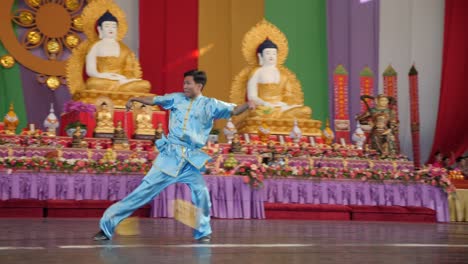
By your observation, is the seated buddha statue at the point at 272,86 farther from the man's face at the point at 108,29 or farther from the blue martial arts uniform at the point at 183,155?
the blue martial arts uniform at the point at 183,155

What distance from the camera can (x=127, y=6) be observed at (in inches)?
434

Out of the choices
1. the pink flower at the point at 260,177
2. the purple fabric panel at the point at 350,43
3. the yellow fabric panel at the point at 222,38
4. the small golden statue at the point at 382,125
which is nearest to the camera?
the pink flower at the point at 260,177

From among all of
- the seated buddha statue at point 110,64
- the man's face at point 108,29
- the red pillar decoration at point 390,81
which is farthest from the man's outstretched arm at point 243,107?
the red pillar decoration at point 390,81

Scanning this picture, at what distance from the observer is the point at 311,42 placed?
11.8 metres

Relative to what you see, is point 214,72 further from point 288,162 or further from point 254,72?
point 288,162

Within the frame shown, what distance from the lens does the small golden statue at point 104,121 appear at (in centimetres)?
825

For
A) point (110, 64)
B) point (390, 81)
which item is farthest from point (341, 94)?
point (110, 64)

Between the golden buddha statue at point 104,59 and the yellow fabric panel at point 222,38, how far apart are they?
1.63 metres

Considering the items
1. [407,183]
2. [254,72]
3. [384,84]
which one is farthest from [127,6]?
[407,183]

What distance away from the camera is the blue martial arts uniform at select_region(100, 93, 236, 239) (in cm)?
445

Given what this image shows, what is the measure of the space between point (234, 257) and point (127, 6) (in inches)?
317

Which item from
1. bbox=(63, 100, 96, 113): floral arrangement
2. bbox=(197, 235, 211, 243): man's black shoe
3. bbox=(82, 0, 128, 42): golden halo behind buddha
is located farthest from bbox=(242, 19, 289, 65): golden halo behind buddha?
bbox=(197, 235, 211, 243): man's black shoe

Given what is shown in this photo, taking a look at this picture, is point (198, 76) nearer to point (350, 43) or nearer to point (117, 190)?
point (117, 190)

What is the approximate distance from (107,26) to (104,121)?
5.15 ft
